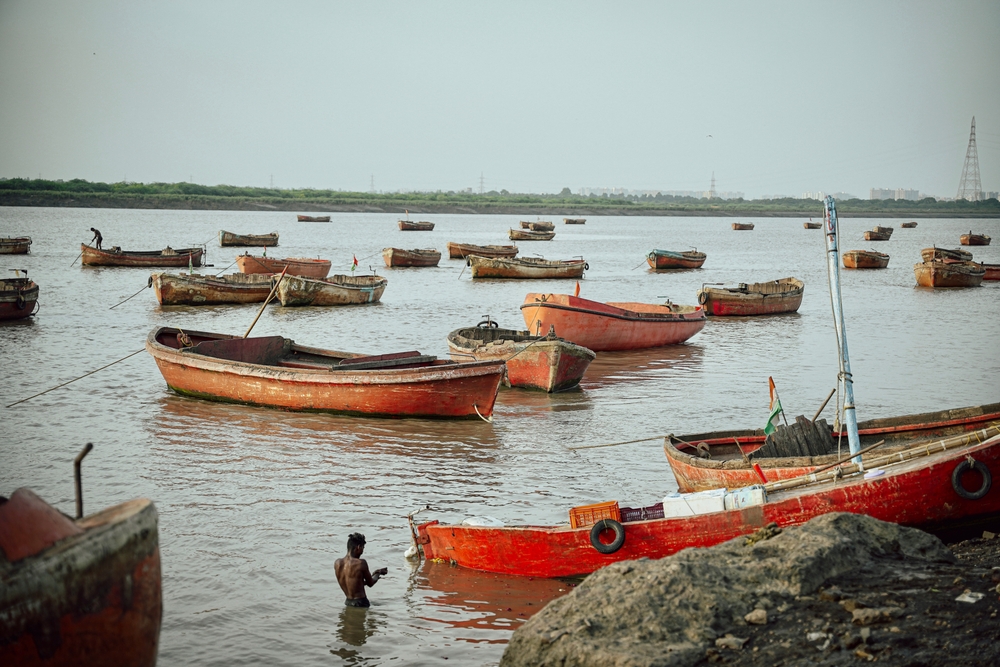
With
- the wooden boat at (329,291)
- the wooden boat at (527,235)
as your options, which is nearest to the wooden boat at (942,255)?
the wooden boat at (329,291)

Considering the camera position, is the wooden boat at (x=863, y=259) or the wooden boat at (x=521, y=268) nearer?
the wooden boat at (x=521, y=268)

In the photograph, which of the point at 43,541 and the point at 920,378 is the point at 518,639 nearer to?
the point at 43,541

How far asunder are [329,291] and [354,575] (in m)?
22.0

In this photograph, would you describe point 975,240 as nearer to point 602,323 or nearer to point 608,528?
point 602,323

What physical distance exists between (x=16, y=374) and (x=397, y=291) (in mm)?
18465

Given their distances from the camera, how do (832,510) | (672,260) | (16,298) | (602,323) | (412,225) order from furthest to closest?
1. (412,225)
2. (672,260)
3. (16,298)
4. (602,323)
5. (832,510)

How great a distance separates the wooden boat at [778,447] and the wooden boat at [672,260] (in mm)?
36937

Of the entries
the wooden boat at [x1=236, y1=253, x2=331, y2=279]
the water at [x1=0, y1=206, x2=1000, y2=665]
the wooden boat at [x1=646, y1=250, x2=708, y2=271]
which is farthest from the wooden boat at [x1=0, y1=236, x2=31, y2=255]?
the wooden boat at [x1=646, y1=250, x2=708, y2=271]

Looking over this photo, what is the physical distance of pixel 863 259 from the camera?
46188 mm

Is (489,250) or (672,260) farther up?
(489,250)

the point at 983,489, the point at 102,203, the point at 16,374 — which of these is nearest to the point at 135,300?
the point at 16,374

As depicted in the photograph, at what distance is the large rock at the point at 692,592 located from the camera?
17.5 feet

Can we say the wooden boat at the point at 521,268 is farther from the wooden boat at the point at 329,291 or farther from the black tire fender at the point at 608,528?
the black tire fender at the point at 608,528

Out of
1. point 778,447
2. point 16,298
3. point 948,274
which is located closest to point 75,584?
point 778,447
